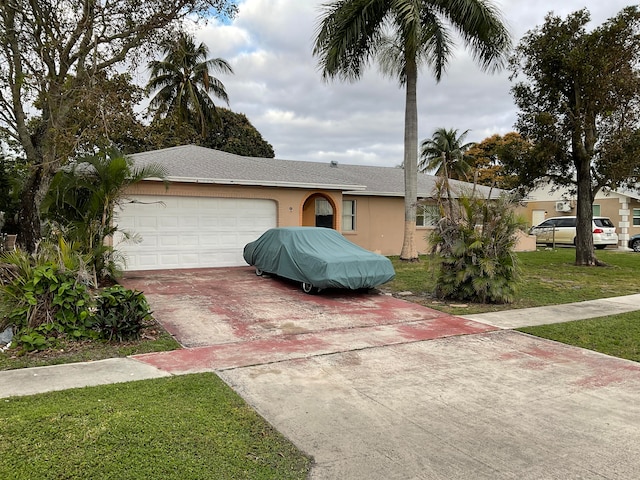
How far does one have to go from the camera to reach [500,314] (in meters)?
8.98

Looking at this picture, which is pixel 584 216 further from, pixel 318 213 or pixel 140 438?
pixel 140 438

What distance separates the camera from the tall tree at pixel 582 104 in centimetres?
1506

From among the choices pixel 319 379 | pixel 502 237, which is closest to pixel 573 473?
pixel 319 379

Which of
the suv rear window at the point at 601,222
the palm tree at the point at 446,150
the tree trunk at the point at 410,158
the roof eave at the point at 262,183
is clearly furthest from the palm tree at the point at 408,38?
the palm tree at the point at 446,150

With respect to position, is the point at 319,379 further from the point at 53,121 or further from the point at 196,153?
the point at 196,153

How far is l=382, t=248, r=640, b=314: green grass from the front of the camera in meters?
10.2

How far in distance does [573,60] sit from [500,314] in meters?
10.4

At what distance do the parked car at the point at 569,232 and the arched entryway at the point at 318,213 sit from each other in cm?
1257

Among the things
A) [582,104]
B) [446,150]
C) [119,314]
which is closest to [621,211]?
[446,150]

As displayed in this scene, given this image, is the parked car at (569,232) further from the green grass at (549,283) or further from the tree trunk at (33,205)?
the tree trunk at (33,205)

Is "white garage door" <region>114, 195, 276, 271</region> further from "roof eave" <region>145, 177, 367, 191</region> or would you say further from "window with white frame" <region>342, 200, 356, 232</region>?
"window with white frame" <region>342, 200, 356, 232</region>

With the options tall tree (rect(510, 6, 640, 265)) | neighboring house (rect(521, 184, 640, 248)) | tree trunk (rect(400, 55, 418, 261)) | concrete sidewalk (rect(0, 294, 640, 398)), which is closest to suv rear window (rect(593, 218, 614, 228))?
neighboring house (rect(521, 184, 640, 248))

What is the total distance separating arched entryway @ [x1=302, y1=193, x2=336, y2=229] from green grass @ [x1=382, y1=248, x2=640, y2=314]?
301 cm

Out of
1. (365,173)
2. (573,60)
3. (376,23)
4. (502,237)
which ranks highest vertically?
(376,23)
